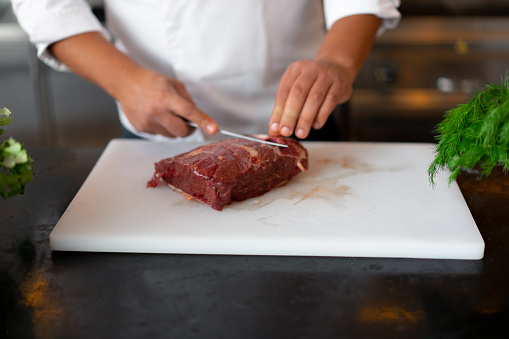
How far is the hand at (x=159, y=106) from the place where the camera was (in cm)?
156

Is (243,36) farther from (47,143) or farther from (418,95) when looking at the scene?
(47,143)

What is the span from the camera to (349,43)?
1754 millimetres

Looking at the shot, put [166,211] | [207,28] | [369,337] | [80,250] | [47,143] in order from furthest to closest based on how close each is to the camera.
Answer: [47,143] < [207,28] < [166,211] < [80,250] < [369,337]

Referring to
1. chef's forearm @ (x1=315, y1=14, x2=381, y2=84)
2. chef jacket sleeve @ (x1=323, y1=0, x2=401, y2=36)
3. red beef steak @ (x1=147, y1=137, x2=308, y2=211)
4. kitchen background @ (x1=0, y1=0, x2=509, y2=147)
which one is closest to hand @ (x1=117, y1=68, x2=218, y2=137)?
red beef steak @ (x1=147, y1=137, x2=308, y2=211)

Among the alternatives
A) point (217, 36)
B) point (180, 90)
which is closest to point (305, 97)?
point (180, 90)

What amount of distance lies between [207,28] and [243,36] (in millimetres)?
119

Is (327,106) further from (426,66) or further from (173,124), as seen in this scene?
(426,66)

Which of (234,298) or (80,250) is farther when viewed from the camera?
(80,250)

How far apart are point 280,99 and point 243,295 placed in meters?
0.63

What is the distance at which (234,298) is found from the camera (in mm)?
1034

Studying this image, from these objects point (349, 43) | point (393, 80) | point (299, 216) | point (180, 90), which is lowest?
point (393, 80)

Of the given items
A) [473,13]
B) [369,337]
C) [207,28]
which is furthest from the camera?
[473,13]

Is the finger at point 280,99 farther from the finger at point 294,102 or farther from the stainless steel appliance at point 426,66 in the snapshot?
the stainless steel appliance at point 426,66

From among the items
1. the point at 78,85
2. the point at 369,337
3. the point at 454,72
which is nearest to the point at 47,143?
the point at 78,85
